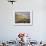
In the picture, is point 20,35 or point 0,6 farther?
point 0,6

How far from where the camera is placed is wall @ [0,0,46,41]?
15.5 feet

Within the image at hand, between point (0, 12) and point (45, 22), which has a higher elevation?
point (0, 12)

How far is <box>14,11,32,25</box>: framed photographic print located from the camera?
15.5ft

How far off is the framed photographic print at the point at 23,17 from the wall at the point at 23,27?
0.50ft

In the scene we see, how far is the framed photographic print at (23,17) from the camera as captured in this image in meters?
4.73

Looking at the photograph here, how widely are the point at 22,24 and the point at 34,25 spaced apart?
1.49ft

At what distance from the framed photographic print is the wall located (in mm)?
151

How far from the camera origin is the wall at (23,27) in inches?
186

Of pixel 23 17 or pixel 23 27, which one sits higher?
pixel 23 17

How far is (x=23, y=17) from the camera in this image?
15.6 ft

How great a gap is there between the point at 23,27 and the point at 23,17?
378 millimetres

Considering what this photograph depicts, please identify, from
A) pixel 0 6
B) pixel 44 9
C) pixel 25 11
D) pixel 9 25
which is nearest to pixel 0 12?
pixel 0 6

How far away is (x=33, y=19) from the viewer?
474 cm

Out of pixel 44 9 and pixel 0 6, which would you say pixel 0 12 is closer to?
pixel 0 6
